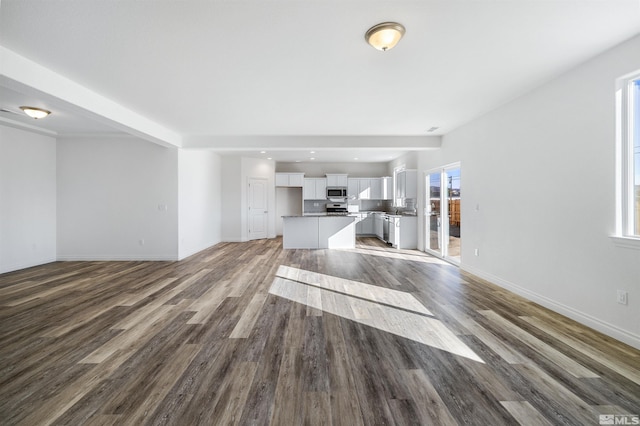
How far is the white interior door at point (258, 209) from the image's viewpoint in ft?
29.9

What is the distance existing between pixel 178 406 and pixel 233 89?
3.31 metres

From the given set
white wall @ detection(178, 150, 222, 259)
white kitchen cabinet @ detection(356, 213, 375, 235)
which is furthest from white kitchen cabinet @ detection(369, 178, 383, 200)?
white wall @ detection(178, 150, 222, 259)

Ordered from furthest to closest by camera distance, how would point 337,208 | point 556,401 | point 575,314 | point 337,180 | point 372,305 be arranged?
point 337,208, point 337,180, point 372,305, point 575,314, point 556,401

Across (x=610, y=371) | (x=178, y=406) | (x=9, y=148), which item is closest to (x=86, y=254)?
(x=9, y=148)

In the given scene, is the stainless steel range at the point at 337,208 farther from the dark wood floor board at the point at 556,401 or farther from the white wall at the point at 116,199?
the dark wood floor board at the point at 556,401

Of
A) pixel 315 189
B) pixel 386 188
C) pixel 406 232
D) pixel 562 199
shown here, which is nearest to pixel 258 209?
pixel 315 189

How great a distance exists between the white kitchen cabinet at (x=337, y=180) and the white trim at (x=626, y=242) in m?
7.49

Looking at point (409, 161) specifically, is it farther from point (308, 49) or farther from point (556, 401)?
point (556, 401)

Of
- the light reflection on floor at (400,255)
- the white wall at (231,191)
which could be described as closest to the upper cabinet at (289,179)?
the white wall at (231,191)

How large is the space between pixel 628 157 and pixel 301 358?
11.5ft

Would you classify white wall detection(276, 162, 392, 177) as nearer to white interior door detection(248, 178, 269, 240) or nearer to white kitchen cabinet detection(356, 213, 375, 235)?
white interior door detection(248, 178, 269, 240)

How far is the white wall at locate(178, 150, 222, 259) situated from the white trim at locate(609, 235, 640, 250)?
6.90m

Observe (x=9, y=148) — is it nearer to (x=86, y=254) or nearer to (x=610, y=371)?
(x=86, y=254)

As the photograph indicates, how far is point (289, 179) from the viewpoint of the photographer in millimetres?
9758
